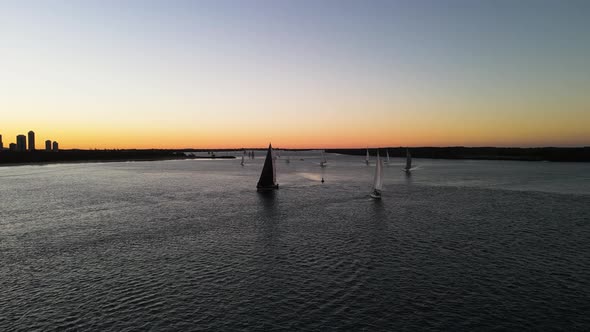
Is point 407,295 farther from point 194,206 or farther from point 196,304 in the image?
point 194,206

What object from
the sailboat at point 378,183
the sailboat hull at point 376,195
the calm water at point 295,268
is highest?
the sailboat at point 378,183

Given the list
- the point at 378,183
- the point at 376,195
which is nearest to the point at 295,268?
the point at 376,195

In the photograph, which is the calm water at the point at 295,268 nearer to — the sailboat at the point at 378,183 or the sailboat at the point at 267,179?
the sailboat at the point at 378,183

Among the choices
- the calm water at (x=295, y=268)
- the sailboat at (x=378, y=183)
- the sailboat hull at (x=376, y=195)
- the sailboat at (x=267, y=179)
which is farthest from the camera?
the sailboat at (x=267, y=179)

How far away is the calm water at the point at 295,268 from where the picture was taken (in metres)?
18.2

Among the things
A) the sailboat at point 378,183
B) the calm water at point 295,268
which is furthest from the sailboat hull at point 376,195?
the calm water at point 295,268

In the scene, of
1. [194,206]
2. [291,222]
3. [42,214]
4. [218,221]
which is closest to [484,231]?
[291,222]

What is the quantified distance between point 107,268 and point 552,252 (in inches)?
1267

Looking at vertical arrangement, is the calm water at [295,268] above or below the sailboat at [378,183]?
below

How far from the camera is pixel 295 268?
83.5 feet

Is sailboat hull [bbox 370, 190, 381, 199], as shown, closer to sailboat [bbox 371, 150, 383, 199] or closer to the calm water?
sailboat [bbox 371, 150, 383, 199]

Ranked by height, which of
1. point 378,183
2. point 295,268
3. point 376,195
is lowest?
point 295,268

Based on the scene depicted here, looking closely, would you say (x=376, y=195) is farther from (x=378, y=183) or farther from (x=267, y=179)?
(x=267, y=179)

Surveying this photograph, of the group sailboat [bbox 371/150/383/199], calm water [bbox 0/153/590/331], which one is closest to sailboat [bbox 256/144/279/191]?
sailboat [bbox 371/150/383/199]
